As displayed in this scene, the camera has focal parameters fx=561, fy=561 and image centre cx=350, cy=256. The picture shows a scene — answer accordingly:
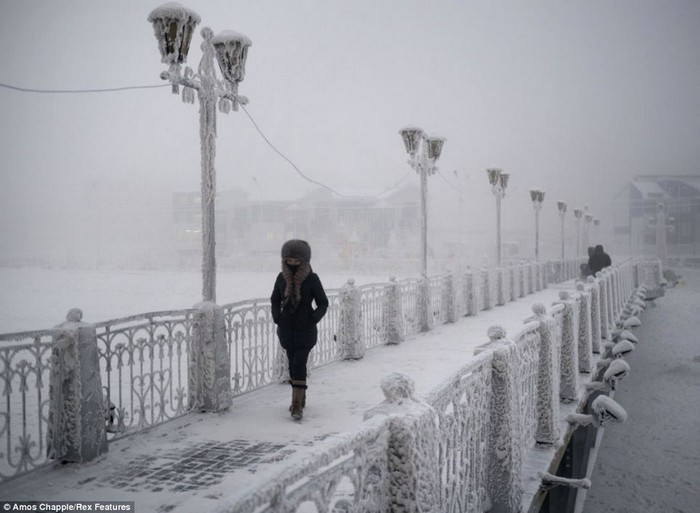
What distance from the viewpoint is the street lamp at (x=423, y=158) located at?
14.7 m

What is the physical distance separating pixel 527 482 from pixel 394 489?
119 inches

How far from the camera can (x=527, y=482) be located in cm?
499

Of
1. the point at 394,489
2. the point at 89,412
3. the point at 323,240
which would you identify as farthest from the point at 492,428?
the point at 323,240

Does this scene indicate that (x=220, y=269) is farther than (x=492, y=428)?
Yes

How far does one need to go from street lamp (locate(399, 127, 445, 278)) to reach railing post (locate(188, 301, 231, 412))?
8.01 m

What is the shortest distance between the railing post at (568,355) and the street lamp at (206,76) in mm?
4766

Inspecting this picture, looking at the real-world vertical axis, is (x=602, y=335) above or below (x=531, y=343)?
below

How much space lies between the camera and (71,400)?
5.20m

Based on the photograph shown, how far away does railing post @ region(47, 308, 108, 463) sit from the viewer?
203 inches

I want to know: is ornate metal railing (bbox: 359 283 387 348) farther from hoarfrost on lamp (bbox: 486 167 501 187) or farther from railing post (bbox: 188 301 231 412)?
hoarfrost on lamp (bbox: 486 167 501 187)

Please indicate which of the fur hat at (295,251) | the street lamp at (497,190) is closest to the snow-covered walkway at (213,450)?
the fur hat at (295,251)

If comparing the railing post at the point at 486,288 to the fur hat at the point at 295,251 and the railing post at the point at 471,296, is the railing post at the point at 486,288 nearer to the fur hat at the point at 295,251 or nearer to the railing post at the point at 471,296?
the railing post at the point at 471,296

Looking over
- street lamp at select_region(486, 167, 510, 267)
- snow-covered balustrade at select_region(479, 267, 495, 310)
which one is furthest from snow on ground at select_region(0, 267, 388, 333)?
snow-covered balustrade at select_region(479, 267, 495, 310)

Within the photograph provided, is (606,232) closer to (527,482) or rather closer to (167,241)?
(167,241)
